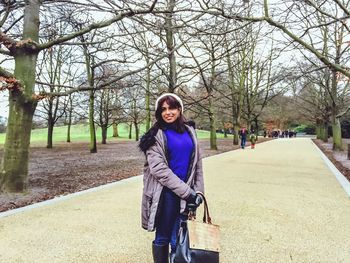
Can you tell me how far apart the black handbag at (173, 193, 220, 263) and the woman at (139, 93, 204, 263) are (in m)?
0.21

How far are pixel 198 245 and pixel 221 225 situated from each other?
2807 mm

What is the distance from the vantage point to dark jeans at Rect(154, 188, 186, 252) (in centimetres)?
310

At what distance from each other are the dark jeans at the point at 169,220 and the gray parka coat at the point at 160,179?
0.18 ft

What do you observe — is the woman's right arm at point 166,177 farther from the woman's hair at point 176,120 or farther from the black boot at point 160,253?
the black boot at point 160,253

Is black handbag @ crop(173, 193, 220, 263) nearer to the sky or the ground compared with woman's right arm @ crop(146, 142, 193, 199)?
nearer to the ground

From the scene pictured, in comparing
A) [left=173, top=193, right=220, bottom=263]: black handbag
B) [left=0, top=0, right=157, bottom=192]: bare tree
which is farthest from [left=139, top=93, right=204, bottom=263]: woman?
[left=0, top=0, right=157, bottom=192]: bare tree

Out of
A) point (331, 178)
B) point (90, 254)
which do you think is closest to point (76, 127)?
point (331, 178)

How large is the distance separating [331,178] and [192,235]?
379 inches

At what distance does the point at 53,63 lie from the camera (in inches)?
1236

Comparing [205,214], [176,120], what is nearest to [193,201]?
[205,214]

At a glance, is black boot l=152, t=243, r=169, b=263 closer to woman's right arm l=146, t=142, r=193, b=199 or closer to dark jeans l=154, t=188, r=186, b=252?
dark jeans l=154, t=188, r=186, b=252

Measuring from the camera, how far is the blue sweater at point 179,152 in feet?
10.1

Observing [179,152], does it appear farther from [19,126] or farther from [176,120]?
[19,126]

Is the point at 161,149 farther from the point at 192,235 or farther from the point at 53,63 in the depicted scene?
the point at 53,63
